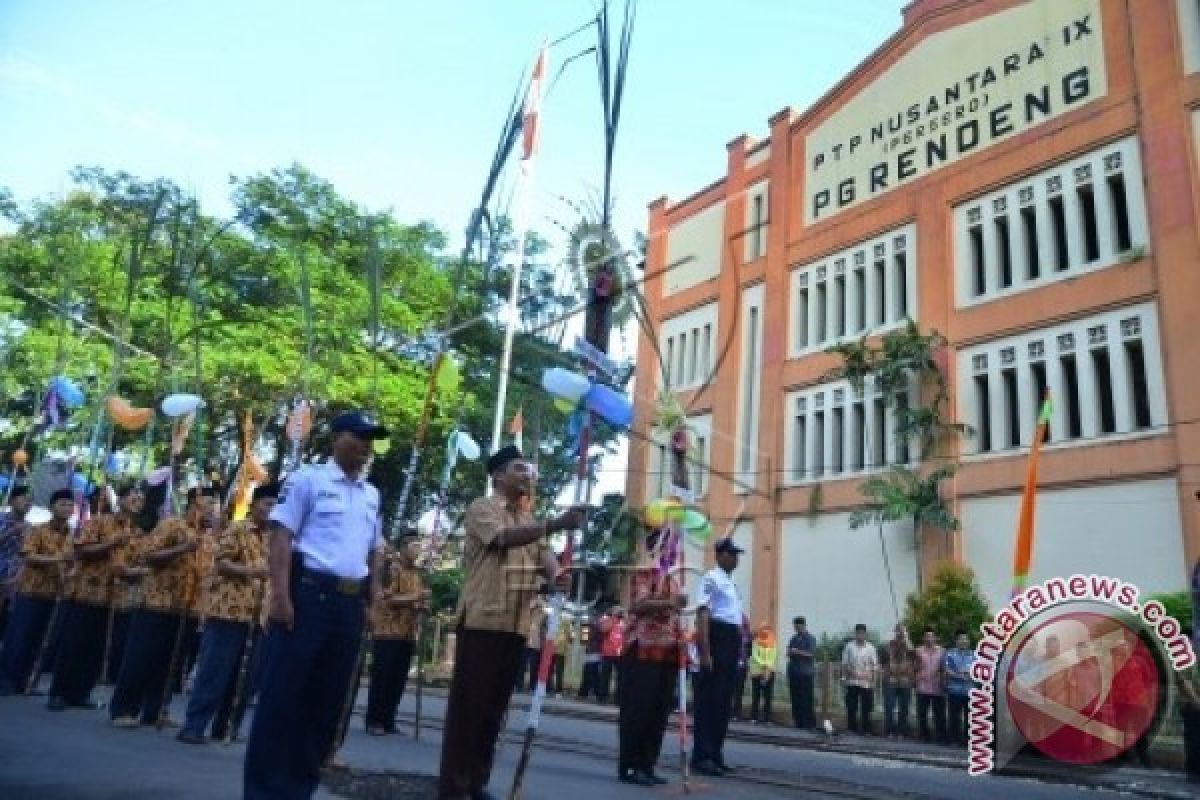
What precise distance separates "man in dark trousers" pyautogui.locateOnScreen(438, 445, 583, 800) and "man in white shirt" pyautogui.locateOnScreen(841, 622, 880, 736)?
1174 centimetres

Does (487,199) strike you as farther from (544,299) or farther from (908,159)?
(908,159)

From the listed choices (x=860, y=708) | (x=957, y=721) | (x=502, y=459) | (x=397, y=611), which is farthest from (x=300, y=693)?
(x=860, y=708)

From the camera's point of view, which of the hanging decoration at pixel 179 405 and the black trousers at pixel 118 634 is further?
the hanging decoration at pixel 179 405

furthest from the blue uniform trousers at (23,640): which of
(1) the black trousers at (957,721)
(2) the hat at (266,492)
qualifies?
(1) the black trousers at (957,721)

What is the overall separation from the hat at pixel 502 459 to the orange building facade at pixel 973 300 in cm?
922

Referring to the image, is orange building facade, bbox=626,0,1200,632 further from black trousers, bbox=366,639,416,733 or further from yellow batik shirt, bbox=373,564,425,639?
black trousers, bbox=366,639,416,733

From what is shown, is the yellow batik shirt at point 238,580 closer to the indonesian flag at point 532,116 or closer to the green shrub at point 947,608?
the indonesian flag at point 532,116

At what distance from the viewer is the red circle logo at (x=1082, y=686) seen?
621cm

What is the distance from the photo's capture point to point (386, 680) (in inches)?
341

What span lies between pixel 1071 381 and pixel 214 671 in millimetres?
17206

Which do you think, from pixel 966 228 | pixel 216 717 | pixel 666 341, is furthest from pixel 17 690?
pixel 666 341

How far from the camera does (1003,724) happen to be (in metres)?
8.04

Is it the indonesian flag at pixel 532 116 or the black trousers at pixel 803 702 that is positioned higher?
the indonesian flag at pixel 532 116

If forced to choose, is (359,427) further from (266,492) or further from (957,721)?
(957,721)
